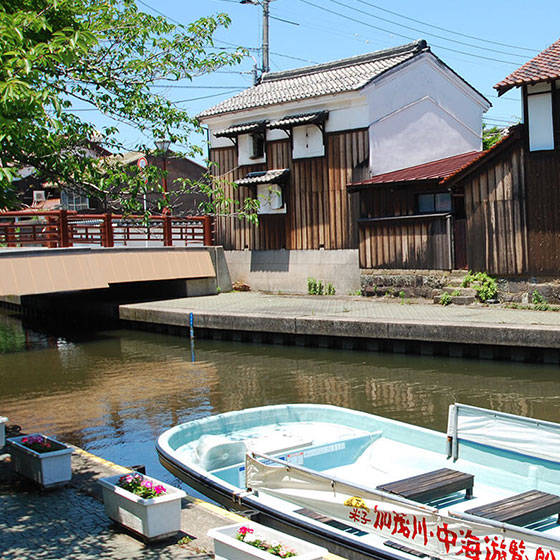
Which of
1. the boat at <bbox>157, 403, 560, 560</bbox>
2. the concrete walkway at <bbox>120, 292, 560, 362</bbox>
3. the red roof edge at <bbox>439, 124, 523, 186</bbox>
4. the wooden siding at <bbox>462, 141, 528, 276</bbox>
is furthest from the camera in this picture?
the wooden siding at <bbox>462, 141, 528, 276</bbox>

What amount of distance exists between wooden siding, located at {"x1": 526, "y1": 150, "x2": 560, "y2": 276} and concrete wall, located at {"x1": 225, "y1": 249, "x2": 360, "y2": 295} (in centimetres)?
653

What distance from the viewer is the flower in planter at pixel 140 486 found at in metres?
6.66

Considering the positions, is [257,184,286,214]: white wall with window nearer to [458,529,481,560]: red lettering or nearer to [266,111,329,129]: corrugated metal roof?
[266,111,329,129]: corrugated metal roof

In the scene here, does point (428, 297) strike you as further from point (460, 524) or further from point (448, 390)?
point (460, 524)

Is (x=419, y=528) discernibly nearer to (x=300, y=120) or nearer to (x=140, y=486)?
(x=140, y=486)

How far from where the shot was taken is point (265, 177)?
27.1 meters

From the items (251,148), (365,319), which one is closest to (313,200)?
(251,148)

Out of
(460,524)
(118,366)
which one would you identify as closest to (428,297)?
(118,366)

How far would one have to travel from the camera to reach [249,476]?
7.85m

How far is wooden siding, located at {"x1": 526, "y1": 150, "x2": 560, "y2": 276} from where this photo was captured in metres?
20.1

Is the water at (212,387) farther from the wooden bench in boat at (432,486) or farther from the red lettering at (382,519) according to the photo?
the red lettering at (382,519)

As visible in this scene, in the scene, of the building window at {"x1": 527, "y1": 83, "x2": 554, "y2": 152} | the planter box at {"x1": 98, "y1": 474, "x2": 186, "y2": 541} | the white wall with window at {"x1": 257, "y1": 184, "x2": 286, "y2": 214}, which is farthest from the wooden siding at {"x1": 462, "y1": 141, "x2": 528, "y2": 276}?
the planter box at {"x1": 98, "y1": 474, "x2": 186, "y2": 541}

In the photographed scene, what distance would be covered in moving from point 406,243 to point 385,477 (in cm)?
1515

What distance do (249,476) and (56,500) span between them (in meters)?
1.98
